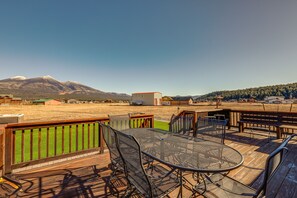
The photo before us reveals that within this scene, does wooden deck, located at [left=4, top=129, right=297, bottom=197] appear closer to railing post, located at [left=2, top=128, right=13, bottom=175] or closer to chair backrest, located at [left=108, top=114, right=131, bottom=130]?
railing post, located at [left=2, top=128, right=13, bottom=175]

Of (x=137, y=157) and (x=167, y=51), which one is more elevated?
(x=167, y=51)

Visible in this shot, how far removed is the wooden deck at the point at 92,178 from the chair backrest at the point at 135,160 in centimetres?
95

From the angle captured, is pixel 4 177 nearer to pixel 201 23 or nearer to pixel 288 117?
pixel 288 117

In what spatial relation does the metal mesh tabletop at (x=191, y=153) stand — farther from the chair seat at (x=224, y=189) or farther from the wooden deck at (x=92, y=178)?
the wooden deck at (x=92, y=178)

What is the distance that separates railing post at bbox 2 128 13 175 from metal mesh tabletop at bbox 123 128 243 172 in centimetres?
237

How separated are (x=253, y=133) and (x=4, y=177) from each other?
282 inches

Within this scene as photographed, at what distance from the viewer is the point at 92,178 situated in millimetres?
2375

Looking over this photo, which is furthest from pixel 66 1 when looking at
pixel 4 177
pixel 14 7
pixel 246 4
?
pixel 246 4

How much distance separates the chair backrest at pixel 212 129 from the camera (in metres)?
2.35

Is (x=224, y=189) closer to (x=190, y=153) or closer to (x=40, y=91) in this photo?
(x=190, y=153)

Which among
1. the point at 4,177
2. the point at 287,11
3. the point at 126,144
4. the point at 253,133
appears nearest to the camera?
the point at 126,144

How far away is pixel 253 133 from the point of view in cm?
525

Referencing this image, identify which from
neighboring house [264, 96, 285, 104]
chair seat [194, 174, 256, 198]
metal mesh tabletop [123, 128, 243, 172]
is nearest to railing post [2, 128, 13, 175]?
metal mesh tabletop [123, 128, 243, 172]

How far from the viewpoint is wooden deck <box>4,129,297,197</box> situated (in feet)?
6.36
